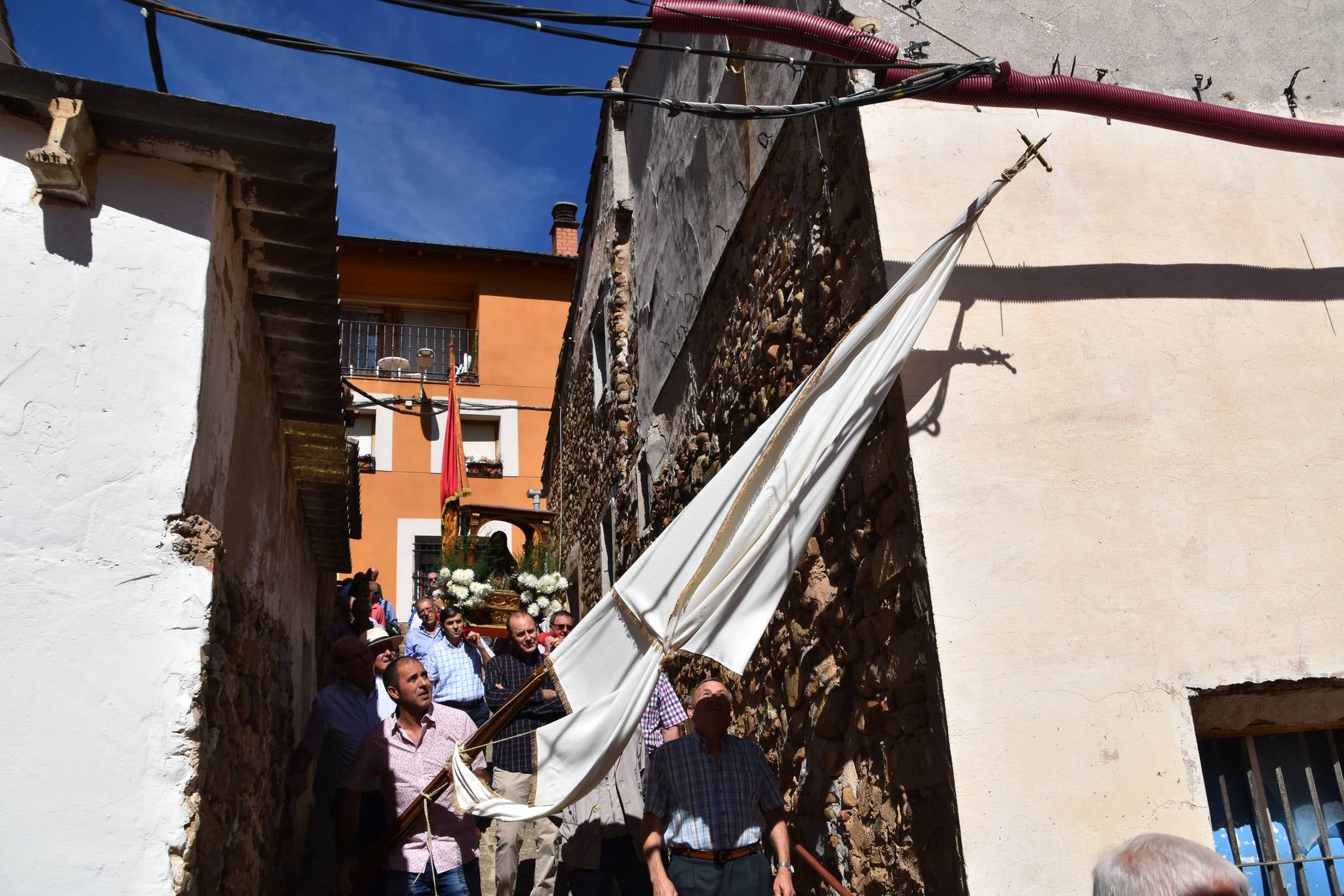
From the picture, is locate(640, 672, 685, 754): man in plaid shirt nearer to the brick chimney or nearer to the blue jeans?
the blue jeans

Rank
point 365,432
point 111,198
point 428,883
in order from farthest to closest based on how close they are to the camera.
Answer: point 365,432 → point 428,883 → point 111,198

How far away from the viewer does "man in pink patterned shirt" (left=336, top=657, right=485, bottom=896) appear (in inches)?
165

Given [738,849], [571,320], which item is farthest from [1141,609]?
[571,320]

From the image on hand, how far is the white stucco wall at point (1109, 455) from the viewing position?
3.29m

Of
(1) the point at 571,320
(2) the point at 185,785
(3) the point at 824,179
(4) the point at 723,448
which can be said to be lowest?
(2) the point at 185,785

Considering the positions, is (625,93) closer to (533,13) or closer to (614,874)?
(533,13)

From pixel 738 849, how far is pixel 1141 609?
5.55ft

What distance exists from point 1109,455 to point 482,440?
19223mm

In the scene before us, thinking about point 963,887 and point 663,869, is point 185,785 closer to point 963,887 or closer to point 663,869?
point 663,869

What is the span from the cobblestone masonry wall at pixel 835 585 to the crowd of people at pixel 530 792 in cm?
34

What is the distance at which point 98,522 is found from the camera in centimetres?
310

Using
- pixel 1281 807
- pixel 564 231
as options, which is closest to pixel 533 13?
pixel 1281 807

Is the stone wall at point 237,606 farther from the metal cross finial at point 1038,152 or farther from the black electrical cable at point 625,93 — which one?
the metal cross finial at point 1038,152

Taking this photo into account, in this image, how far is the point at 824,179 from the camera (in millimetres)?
4430
